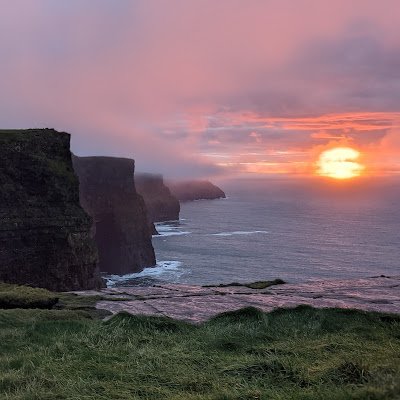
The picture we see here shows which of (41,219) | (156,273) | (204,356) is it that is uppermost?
(41,219)

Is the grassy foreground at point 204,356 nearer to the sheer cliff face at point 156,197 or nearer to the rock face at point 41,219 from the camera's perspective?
the rock face at point 41,219

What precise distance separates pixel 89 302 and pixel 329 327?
4.83 m

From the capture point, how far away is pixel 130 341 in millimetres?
7008

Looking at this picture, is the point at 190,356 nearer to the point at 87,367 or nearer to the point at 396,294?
the point at 87,367

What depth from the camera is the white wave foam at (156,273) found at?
71312 mm

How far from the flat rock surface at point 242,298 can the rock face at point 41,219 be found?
2811 centimetres

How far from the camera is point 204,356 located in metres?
6.20

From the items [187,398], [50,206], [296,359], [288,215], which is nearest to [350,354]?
[296,359]

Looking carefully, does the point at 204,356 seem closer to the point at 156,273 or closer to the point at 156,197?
the point at 156,273

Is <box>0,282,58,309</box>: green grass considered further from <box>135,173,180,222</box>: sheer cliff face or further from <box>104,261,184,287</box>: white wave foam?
<box>135,173,180,222</box>: sheer cliff face

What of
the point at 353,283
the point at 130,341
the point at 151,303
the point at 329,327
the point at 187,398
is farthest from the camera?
the point at 353,283

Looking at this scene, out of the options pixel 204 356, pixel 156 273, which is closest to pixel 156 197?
pixel 156 273

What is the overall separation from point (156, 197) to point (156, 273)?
66257mm

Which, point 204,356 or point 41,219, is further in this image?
point 41,219
